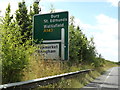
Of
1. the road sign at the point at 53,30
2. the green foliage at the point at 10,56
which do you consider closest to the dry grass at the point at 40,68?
the green foliage at the point at 10,56

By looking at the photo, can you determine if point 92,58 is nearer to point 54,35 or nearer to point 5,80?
point 54,35

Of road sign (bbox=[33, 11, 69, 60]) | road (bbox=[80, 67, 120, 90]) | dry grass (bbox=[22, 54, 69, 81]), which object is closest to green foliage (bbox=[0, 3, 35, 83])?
dry grass (bbox=[22, 54, 69, 81])

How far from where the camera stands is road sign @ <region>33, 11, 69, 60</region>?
560 inches

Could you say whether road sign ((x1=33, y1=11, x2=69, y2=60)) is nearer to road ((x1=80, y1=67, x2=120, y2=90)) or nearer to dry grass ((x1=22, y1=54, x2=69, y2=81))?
dry grass ((x1=22, y1=54, x2=69, y2=81))

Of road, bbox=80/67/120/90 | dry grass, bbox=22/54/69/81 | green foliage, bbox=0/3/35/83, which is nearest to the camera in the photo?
green foliage, bbox=0/3/35/83

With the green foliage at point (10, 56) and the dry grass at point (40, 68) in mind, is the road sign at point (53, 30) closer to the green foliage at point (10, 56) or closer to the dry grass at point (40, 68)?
the dry grass at point (40, 68)

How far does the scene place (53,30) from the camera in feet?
48.0

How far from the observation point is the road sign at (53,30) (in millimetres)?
14219

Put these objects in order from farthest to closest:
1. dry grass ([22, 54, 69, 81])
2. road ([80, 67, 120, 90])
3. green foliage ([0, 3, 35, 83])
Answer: road ([80, 67, 120, 90])
dry grass ([22, 54, 69, 81])
green foliage ([0, 3, 35, 83])

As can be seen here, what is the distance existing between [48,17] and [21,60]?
A: 267 inches

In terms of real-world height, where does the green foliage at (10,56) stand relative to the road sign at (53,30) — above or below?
below

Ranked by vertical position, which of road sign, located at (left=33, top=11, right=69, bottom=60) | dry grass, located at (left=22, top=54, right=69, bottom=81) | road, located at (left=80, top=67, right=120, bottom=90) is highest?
road sign, located at (left=33, top=11, right=69, bottom=60)

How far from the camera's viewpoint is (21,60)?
8.45 metres

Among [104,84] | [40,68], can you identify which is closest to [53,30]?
[40,68]
